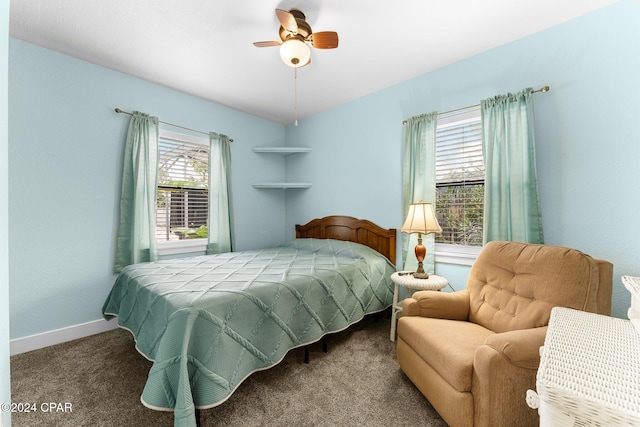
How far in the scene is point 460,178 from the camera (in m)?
2.64

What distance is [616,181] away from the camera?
183cm

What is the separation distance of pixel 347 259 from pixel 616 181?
2155 millimetres

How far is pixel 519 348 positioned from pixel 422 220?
129 cm

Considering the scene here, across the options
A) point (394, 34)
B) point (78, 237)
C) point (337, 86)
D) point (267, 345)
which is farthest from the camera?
point (337, 86)

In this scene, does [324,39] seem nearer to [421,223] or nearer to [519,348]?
[421,223]

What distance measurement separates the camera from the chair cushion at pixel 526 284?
1.42 metres

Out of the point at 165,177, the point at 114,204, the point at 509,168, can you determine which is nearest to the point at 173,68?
the point at 165,177

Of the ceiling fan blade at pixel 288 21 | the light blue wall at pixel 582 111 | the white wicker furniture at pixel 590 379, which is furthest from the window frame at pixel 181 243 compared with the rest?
the white wicker furniture at pixel 590 379

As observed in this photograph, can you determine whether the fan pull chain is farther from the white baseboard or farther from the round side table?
the white baseboard

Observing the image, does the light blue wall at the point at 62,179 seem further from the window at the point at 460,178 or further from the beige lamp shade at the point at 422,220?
the window at the point at 460,178

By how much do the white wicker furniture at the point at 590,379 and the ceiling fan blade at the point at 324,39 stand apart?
213 centimetres

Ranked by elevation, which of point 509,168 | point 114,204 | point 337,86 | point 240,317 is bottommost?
point 240,317

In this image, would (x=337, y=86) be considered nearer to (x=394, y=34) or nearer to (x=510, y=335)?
(x=394, y=34)

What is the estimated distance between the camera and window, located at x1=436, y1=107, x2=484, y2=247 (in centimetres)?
252
